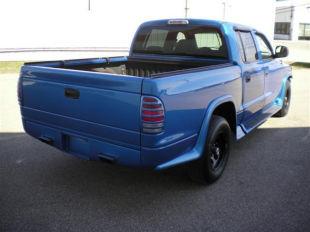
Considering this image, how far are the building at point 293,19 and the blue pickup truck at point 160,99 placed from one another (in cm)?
5760

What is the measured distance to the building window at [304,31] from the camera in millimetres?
62656

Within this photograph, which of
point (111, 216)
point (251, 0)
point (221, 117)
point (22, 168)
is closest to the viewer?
point (111, 216)

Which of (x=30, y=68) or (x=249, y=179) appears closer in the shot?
(x=30, y=68)

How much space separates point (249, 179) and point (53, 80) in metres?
2.46

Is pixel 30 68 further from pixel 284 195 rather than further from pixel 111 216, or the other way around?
pixel 284 195

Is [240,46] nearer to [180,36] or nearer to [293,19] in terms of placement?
[180,36]

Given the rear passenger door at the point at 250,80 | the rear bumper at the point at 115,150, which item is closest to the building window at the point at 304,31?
the rear passenger door at the point at 250,80

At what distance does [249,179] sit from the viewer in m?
4.57

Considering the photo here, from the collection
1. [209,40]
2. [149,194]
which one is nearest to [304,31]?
[209,40]

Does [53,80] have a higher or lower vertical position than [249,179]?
higher

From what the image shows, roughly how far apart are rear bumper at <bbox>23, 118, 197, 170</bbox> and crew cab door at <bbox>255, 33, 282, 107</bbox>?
2500 millimetres

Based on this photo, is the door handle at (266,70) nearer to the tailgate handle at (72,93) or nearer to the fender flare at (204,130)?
the fender flare at (204,130)

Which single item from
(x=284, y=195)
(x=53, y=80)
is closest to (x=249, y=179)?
(x=284, y=195)

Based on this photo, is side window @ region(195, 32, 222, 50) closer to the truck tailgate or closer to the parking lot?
the parking lot
